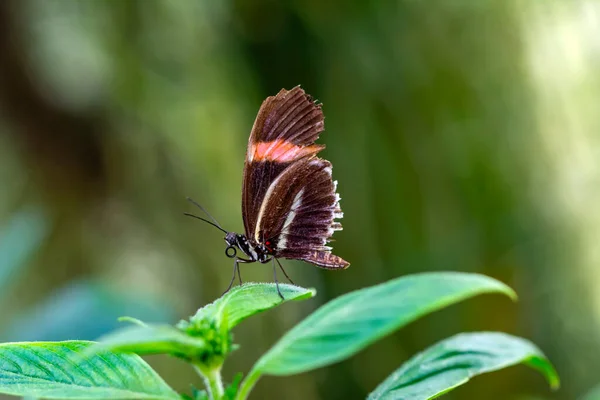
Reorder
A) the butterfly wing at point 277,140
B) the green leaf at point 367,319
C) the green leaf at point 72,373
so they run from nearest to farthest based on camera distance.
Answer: the green leaf at point 367,319 → the green leaf at point 72,373 → the butterfly wing at point 277,140

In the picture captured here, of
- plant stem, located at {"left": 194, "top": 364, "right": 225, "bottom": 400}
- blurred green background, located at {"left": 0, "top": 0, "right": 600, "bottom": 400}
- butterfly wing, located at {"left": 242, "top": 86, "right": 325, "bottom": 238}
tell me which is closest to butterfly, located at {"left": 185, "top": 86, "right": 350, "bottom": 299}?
butterfly wing, located at {"left": 242, "top": 86, "right": 325, "bottom": 238}

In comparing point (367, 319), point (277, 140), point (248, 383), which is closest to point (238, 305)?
point (248, 383)

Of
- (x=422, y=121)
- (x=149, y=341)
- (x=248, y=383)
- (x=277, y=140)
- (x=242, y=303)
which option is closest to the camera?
(x=149, y=341)

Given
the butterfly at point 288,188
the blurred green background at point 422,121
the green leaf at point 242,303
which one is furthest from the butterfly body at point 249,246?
the blurred green background at point 422,121

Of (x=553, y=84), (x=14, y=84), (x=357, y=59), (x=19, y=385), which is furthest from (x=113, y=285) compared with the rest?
(x=553, y=84)

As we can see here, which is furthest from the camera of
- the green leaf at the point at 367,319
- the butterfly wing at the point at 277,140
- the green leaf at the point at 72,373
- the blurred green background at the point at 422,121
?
the blurred green background at the point at 422,121

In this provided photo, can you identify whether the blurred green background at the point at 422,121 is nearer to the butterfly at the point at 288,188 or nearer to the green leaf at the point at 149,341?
the butterfly at the point at 288,188

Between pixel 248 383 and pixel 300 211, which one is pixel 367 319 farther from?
pixel 300 211
